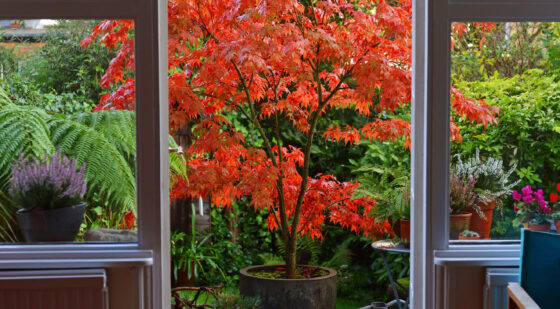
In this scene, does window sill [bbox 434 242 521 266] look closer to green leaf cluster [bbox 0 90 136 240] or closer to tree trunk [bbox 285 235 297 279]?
green leaf cluster [bbox 0 90 136 240]

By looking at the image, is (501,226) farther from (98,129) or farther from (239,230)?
(239,230)

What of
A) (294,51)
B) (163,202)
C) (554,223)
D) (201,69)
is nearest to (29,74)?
(163,202)

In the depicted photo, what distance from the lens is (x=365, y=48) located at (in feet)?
12.3

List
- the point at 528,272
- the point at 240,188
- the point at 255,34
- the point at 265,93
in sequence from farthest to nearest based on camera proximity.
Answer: the point at 265,93
the point at 240,188
the point at 255,34
the point at 528,272

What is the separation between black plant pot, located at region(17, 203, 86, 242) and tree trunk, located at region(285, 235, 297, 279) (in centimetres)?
192

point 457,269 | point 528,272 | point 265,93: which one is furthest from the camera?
point 265,93

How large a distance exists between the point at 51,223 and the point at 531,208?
2043mm

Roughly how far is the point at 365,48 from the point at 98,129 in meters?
1.87

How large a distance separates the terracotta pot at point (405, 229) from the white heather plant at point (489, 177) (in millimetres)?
767

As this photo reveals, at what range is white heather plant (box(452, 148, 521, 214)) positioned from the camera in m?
2.56

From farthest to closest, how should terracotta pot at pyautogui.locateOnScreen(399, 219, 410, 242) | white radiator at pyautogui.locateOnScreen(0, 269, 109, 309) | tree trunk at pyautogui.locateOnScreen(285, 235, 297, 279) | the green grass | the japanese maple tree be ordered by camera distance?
the green grass, tree trunk at pyautogui.locateOnScreen(285, 235, 297, 279), the japanese maple tree, terracotta pot at pyautogui.locateOnScreen(399, 219, 410, 242), white radiator at pyautogui.locateOnScreen(0, 269, 109, 309)

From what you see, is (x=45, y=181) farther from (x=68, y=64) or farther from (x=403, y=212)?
(x=403, y=212)

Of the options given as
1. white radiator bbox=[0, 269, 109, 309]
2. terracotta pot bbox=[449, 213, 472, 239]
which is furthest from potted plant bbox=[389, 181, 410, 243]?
white radiator bbox=[0, 269, 109, 309]

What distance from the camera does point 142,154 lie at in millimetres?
2467
